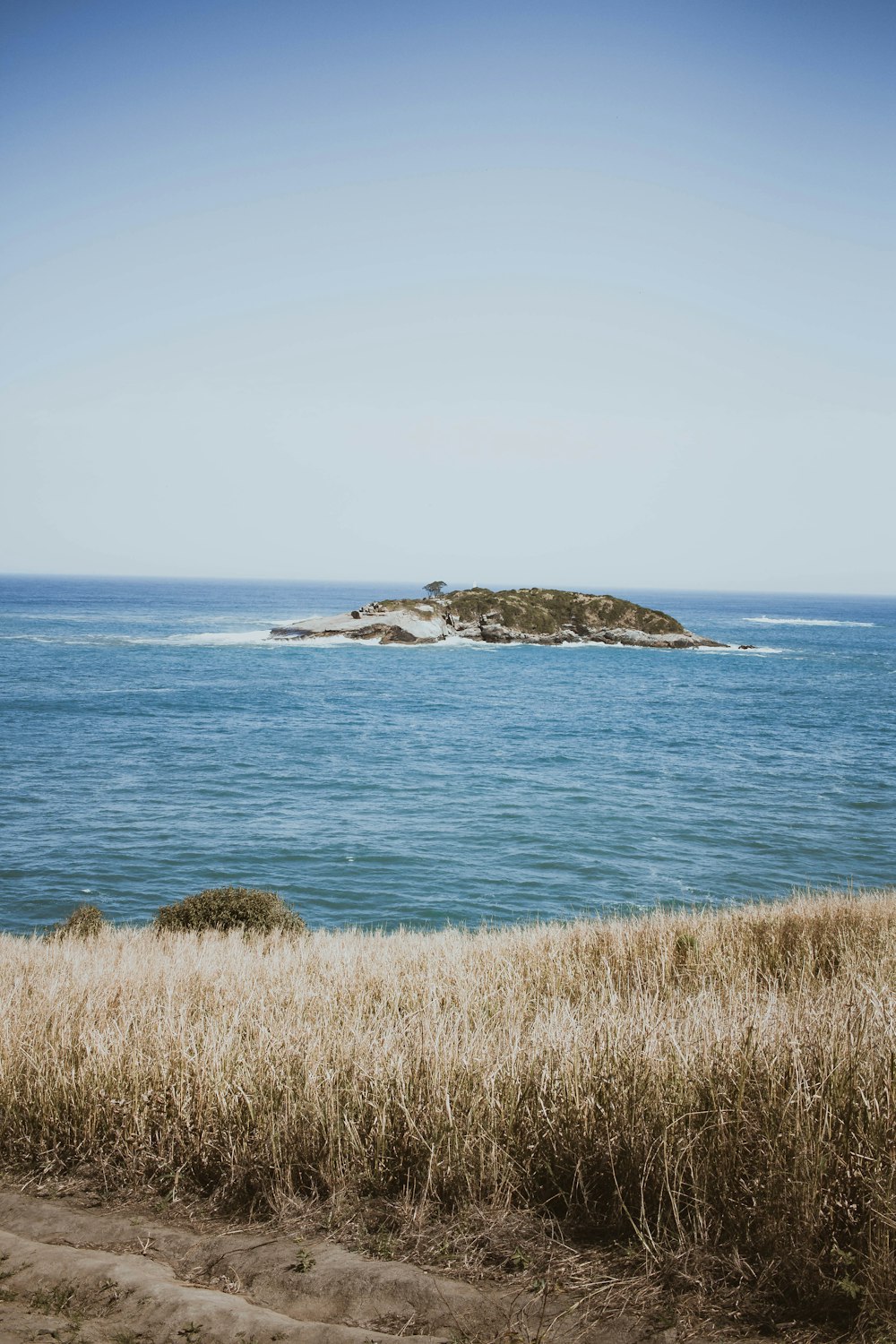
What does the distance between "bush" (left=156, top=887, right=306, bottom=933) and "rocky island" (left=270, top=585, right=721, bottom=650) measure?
3006 inches

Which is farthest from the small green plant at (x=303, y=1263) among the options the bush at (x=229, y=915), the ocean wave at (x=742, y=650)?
the ocean wave at (x=742, y=650)

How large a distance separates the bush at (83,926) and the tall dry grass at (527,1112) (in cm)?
806

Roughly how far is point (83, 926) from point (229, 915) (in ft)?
8.91

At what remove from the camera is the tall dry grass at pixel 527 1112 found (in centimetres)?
396

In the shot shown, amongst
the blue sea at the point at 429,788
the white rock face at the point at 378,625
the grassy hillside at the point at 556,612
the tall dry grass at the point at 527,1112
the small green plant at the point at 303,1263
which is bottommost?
the blue sea at the point at 429,788

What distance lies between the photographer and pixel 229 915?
49.1 ft

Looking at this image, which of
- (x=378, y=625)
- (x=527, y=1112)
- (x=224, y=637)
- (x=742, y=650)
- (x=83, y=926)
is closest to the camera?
(x=527, y=1112)

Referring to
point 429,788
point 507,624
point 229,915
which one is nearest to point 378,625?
point 507,624

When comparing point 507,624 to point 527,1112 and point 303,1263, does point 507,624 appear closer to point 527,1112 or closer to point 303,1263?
point 527,1112

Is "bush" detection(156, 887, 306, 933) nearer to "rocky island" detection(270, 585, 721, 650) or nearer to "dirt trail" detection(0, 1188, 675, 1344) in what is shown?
"dirt trail" detection(0, 1188, 675, 1344)

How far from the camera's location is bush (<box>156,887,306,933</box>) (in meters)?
14.7

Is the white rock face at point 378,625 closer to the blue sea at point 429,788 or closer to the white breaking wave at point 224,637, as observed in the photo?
the white breaking wave at point 224,637

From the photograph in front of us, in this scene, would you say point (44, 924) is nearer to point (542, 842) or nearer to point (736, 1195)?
point (542, 842)

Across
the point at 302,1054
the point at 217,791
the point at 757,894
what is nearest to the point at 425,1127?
the point at 302,1054
